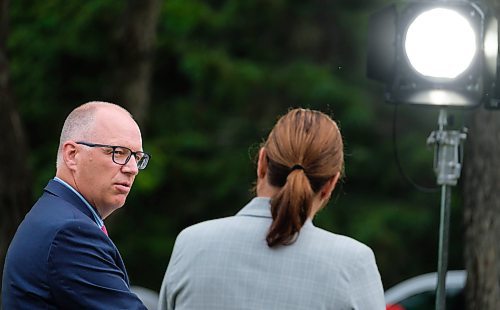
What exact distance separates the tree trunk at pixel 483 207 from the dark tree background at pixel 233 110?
513cm

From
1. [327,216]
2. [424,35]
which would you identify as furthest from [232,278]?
[327,216]

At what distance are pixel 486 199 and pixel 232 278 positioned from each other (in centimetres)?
357

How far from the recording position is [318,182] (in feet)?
9.76

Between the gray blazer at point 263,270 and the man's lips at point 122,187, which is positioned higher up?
the man's lips at point 122,187

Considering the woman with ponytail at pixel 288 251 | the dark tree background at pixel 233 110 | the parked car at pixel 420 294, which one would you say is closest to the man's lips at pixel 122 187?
the woman with ponytail at pixel 288 251

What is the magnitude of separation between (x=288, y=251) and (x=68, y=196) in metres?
0.57

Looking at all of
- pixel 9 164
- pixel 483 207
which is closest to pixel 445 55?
pixel 483 207

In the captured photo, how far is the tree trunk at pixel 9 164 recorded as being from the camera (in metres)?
8.12

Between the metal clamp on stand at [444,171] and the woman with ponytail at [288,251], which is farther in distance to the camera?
the metal clamp on stand at [444,171]

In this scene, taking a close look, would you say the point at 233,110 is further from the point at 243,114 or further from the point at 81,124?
the point at 81,124

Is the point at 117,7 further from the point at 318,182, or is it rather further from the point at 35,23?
the point at 318,182

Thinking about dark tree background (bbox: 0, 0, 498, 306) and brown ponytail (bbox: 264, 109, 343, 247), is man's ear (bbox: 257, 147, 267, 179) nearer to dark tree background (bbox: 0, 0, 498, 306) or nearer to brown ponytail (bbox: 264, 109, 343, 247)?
brown ponytail (bbox: 264, 109, 343, 247)

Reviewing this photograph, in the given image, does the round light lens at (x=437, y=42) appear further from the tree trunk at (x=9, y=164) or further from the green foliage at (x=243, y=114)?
A: the green foliage at (x=243, y=114)

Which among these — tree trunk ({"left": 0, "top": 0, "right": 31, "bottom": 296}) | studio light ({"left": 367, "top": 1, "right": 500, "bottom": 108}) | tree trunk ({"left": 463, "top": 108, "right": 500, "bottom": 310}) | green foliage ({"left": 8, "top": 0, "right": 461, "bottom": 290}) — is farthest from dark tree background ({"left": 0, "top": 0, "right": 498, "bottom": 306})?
studio light ({"left": 367, "top": 1, "right": 500, "bottom": 108})
